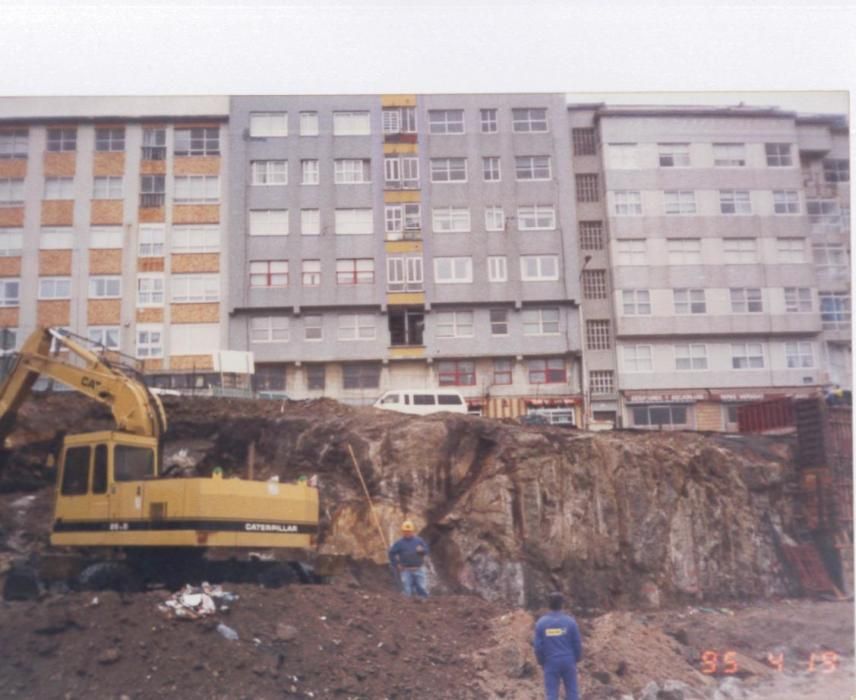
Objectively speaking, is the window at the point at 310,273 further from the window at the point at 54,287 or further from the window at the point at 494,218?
the window at the point at 54,287

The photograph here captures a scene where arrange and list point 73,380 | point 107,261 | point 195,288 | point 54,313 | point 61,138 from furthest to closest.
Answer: point 195,288 → point 107,261 → point 54,313 → point 61,138 → point 73,380

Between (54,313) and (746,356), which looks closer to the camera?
(54,313)

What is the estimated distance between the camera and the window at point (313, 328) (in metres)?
13.2

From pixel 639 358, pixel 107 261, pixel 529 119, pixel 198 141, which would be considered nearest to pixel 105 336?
pixel 107 261

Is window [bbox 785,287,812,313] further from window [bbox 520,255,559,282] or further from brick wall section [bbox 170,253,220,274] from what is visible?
brick wall section [bbox 170,253,220,274]

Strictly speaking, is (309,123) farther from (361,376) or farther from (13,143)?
(13,143)

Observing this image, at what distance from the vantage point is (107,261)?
12469 mm

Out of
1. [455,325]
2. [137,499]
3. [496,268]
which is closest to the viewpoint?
[137,499]

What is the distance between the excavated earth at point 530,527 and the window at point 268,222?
2.54 metres

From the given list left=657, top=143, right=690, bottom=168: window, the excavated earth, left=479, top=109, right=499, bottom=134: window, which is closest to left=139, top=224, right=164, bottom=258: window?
the excavated earth

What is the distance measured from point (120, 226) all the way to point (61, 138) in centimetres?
140

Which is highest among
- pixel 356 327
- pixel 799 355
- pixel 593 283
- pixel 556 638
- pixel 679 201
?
pixel 679 201

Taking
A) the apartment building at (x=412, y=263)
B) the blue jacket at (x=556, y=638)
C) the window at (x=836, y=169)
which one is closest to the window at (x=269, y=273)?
the apartment building at (x=412, y=263)

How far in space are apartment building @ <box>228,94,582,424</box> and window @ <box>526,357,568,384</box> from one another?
17 mm
